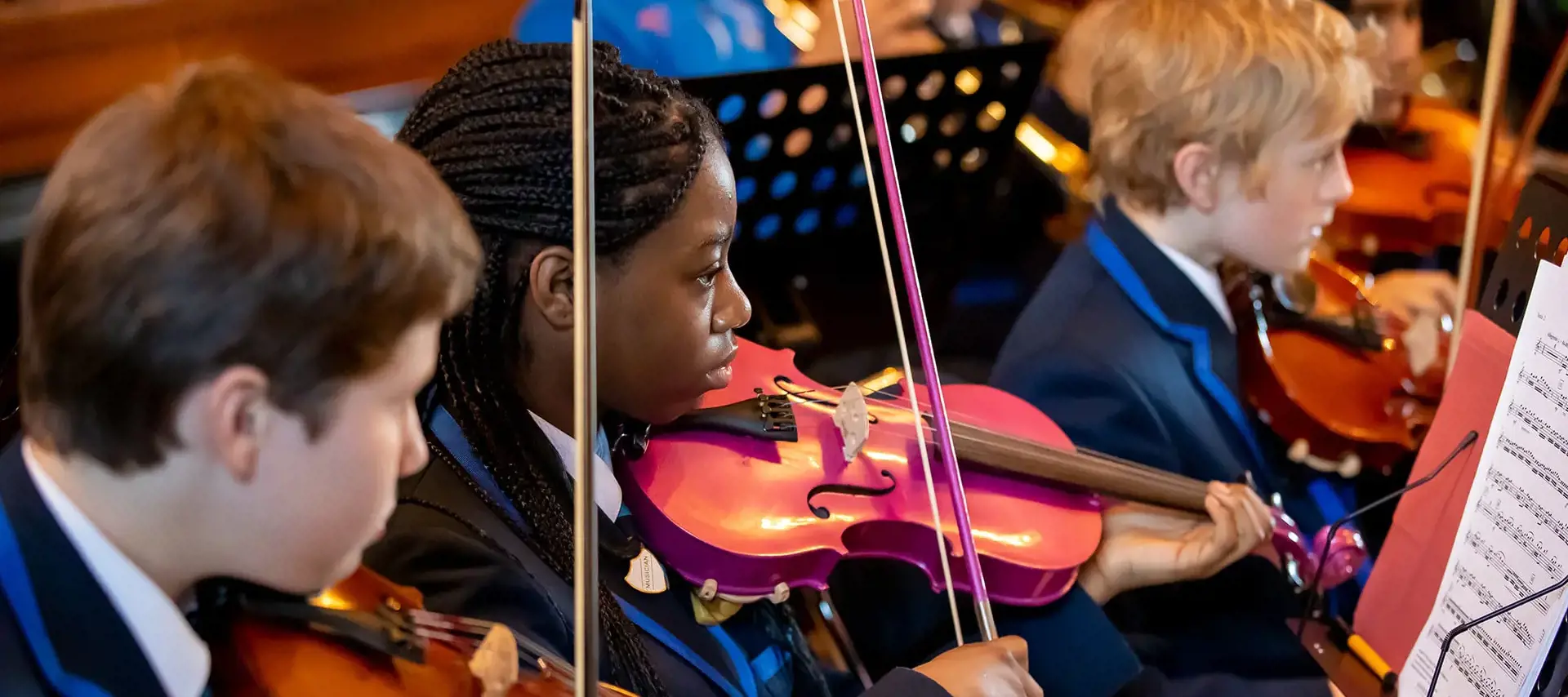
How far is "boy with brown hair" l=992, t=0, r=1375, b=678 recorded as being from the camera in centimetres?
95

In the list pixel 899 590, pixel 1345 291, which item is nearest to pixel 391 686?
pixel 899 590

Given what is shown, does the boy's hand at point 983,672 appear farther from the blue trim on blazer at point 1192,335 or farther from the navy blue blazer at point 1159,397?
the blue trim on blazer at point 1192,335

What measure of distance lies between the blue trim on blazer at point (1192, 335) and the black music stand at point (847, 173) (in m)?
0.19

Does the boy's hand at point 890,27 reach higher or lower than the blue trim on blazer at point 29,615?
higher

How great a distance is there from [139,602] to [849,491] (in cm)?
46

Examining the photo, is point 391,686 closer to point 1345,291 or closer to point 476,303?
point 476,303

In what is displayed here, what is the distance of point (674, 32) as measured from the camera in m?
1.18

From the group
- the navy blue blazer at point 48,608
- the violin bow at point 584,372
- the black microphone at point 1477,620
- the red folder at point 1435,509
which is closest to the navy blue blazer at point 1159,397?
the red folder at point 1435,509

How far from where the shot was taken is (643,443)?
0.72m

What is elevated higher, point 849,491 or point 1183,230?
point 1183,230

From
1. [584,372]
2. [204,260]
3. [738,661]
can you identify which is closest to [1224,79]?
[738,661]

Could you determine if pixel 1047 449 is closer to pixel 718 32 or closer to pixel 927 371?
pixel 927 371

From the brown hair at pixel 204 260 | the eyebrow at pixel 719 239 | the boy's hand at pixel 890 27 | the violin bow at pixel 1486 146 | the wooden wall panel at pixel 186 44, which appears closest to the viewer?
the brown hair at pixel 204 260

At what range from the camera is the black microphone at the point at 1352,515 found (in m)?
0.72
